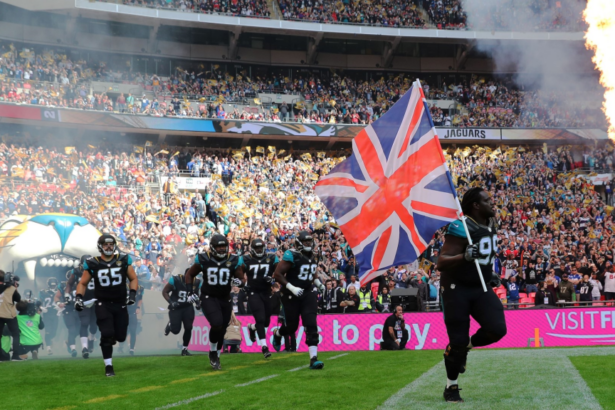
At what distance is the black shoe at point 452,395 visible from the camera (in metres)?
6.72

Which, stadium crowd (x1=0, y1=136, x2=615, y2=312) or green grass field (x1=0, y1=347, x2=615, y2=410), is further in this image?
stadium crowd (x1=0, y1=136, x2=615, y2=312)

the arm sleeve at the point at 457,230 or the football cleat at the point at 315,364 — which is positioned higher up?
the arm sleeve at the point at 457,230

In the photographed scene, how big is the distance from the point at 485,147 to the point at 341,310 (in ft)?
79.7

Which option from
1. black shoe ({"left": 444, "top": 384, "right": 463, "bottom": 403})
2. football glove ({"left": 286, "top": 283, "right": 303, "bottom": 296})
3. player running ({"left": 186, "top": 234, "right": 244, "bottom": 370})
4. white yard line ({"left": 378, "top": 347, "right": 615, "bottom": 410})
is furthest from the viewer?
player running ({"left": 186, "top": 234, "right": 244, "bottom": 370})

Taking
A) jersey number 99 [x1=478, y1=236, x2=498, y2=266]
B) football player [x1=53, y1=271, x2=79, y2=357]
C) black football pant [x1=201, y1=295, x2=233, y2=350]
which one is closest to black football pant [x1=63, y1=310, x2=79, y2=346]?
football player [x1=53, y1=271, x2=79, y2=357]

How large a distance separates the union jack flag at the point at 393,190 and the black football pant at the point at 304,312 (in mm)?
1592

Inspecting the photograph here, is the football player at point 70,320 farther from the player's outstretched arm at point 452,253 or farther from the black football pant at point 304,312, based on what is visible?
the player's outstretched arm at point 452,253

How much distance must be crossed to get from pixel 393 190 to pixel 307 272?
257cm

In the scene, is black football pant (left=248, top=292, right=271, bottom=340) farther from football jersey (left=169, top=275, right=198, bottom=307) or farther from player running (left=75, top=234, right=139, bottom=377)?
player running (left=75, top=234, right=139, bottom=377)

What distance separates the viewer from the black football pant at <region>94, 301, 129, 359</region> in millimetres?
10828

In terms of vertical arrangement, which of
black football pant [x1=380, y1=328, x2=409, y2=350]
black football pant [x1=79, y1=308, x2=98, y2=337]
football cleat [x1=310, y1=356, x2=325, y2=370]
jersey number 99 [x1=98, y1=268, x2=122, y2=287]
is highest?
jersey number 99 [x1=98, y1=268, x2=122, y2=287]

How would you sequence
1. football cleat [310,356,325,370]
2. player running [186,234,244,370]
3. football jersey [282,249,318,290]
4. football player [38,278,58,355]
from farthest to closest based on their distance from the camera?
1. football player [38,278,58,355]
2. football jersey [282,249,318,290]
3. player running [186,234,244,370]
4. football cleat [310,356,325,370]

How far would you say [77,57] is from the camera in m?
40.0

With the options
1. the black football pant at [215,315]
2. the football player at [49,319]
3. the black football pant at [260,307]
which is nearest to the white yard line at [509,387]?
the black football pant at [215,315]
